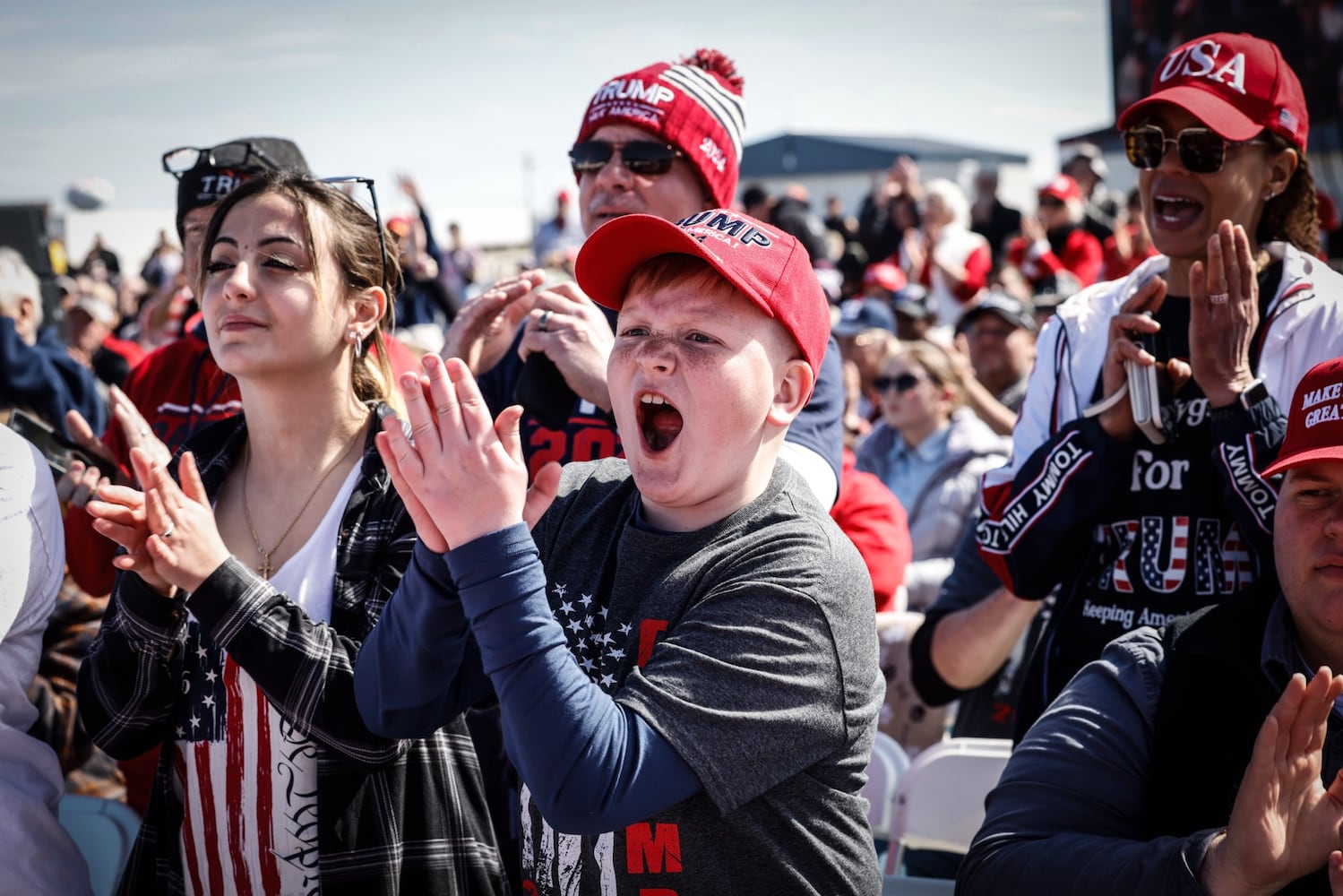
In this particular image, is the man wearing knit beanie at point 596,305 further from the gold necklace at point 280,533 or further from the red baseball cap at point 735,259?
the red baseball cap at point 735,259

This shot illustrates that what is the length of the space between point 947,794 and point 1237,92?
1751mm

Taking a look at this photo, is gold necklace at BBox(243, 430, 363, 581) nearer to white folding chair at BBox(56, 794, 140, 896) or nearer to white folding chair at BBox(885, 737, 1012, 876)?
white folding chair at BBox(56, 794, 140, 896)

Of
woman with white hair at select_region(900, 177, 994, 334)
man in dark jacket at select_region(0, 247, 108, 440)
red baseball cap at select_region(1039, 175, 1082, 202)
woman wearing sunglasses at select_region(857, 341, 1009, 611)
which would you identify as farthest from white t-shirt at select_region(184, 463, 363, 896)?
red baseball cap at select_region(1039, 175, 1082, 202)

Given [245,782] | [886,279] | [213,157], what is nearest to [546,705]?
[245,782]

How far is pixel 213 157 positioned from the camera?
10.5 feet

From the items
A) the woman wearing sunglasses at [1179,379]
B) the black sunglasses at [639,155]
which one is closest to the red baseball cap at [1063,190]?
the woman wearing sunglasses at [1179,379]

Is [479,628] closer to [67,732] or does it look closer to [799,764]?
[799,764]

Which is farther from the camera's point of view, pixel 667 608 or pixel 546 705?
pixel 667 608

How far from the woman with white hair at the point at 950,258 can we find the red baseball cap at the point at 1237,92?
5808 millimetres

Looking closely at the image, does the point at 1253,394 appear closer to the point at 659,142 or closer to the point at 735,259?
the point at 735,259

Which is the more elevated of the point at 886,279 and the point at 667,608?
the point at 886,279

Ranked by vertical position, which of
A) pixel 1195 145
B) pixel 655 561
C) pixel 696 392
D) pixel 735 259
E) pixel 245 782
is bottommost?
pixel 245 782

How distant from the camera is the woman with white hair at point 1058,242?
860cm

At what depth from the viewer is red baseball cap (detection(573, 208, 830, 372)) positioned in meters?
1.59
